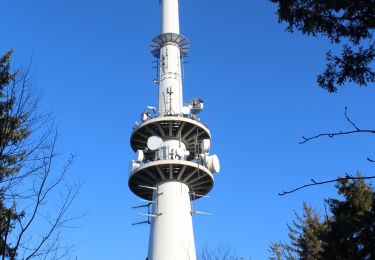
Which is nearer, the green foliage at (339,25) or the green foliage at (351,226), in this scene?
the green foliage at (339,25)

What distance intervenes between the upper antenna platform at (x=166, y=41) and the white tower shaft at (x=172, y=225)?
1296 cm

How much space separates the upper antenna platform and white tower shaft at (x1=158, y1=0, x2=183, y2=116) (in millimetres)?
262

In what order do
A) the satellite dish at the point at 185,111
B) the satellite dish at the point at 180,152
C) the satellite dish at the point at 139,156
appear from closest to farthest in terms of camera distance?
the satellite dish at the point at 180,152 → the satellite dish at the point at 139,156 → the satellite dish at the point at 185,111

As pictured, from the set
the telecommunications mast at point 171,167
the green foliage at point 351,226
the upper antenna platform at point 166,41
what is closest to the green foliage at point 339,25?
the green foliage at point 351,226

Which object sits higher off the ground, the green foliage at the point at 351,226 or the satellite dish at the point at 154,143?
the satellite dish at the point at 154,143

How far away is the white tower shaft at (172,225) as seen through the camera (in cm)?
2805

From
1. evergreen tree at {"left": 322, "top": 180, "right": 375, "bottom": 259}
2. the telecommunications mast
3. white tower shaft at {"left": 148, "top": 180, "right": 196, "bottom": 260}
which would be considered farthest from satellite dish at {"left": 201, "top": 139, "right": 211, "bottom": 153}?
evergreen tree at {"left": 322, "top": 180, "right": 375, "bottom": 259}

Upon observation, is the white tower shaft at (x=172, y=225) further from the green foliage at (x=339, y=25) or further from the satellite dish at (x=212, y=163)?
the green foliage at (x=339, y=25)

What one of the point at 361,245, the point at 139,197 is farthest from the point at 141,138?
the point at 361,245

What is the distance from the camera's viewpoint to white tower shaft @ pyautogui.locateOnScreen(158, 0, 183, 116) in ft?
113

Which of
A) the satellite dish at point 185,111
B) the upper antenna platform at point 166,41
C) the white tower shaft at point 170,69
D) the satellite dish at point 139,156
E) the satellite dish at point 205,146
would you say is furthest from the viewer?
the upper antenna platform at point 166,41

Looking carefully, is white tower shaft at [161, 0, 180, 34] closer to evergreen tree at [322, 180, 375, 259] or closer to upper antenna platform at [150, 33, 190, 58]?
upper antenna platform at [150, 33, 190, 58]

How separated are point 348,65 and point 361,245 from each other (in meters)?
14.8

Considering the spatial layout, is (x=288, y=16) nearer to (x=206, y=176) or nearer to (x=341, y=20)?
(x=341, y=20)
